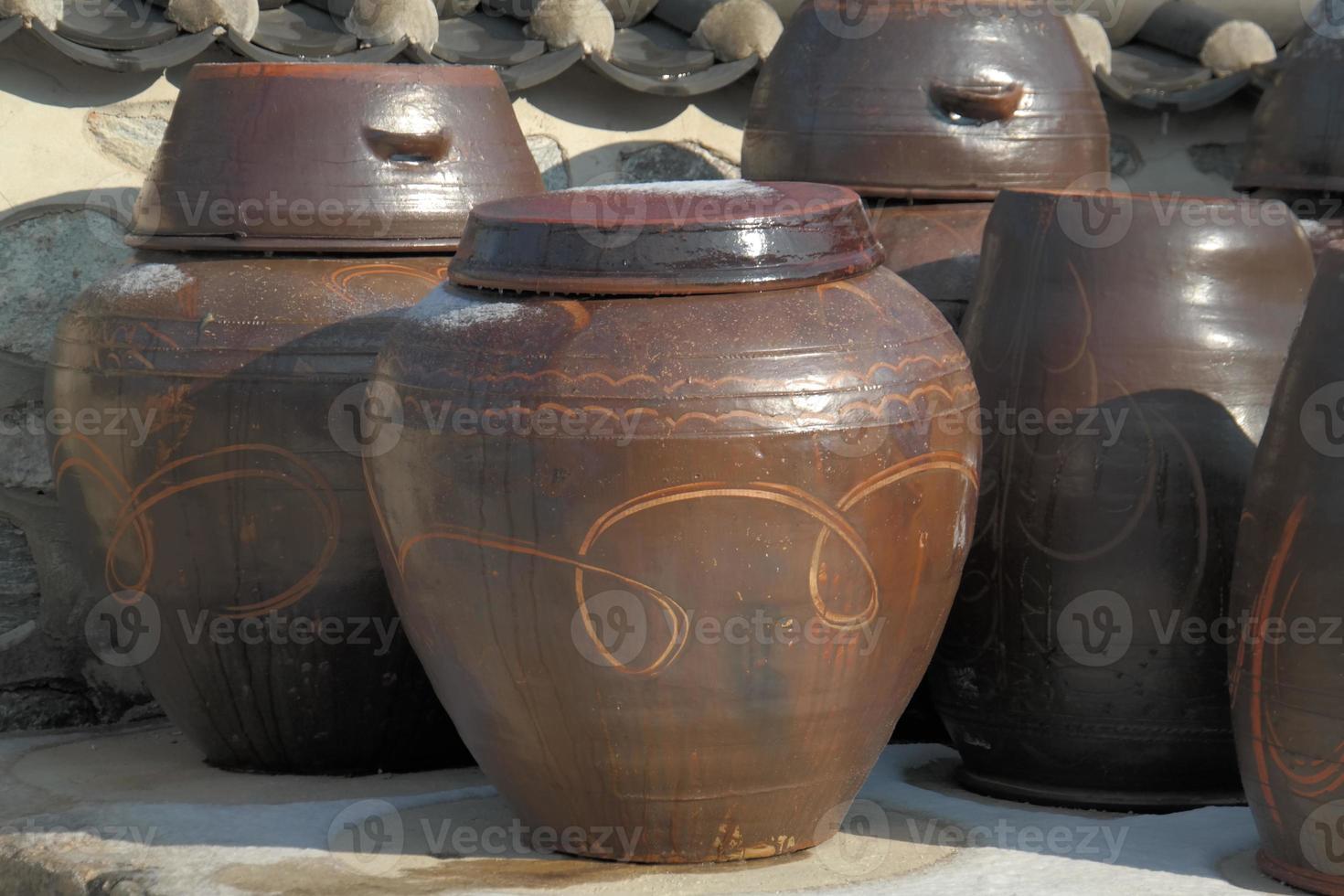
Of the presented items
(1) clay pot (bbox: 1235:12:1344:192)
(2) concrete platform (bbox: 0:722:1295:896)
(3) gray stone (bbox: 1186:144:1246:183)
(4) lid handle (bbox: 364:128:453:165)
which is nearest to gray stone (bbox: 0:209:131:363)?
(4) lid handle (bbox: 364:128:453:165)

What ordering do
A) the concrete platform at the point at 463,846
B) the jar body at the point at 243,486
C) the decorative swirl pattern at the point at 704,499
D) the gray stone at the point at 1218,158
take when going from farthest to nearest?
the gray stone at the point at 1218,158 → the jar body at the point at 243,486 → the concrete platform at the point at 463,846 → the decorative swirl pattern at the point at 704,499

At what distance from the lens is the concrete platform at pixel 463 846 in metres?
3.33

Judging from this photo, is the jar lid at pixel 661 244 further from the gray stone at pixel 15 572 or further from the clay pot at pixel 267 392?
the gray stone at pixel 15 572

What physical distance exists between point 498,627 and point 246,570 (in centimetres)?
82

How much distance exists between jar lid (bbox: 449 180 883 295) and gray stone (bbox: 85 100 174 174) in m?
1.52

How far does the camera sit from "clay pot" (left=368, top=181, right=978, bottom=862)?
312cm
